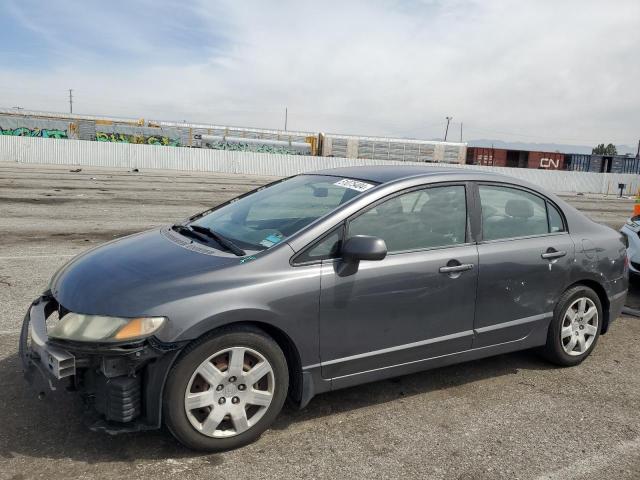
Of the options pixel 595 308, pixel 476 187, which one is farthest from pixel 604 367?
pixel 476 187

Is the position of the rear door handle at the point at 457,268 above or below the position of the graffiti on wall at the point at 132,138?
below

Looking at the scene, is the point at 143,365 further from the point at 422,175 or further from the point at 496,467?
the point at 422,175

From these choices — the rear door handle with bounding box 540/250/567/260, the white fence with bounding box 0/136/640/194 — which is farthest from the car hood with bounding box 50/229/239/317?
the white fence with bounding box 0/136/640/194

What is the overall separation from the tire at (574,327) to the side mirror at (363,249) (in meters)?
1.84

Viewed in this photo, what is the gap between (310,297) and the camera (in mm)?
3102

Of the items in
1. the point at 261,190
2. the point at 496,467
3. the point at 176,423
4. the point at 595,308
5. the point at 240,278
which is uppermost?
the point at 261,190

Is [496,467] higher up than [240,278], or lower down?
lower down

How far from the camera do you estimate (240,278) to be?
2969mm

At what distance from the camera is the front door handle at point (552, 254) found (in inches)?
161

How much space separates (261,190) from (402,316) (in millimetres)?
1710

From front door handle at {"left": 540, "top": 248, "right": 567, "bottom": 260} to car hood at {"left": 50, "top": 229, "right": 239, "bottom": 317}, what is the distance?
7.75 ft

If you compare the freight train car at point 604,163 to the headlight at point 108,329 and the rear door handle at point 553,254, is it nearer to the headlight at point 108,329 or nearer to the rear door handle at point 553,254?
the rear door handle at point 553,254

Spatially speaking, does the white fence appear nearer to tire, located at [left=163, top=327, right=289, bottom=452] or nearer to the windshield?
the windshield

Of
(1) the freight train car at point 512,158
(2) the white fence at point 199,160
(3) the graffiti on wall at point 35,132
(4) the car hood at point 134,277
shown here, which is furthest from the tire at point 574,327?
(1) the freight train car at point 512,158
